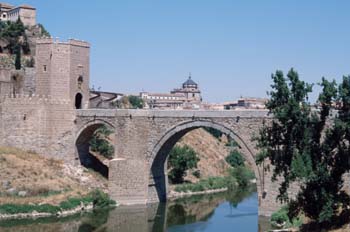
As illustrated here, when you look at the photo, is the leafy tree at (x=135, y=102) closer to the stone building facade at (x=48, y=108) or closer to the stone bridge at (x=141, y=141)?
the stone building facade at (x=48, y=108)

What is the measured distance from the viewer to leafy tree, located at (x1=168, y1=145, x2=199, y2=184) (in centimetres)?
4188

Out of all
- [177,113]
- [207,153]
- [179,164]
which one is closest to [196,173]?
[179,164]

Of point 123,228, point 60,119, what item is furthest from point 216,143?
point 123,228

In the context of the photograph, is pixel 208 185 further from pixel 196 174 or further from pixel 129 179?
pixel 129 179

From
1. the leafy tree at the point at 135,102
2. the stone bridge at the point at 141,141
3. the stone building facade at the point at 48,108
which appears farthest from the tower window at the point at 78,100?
the leafy tree at the point at 135,102

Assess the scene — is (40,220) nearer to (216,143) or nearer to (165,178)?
(165,178)

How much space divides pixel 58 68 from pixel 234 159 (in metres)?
21.3

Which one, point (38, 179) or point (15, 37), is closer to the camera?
point (38, 179)

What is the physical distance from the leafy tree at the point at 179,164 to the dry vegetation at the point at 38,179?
21.9ft

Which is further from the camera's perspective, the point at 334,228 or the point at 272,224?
the point at 272,224

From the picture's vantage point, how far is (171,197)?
38.4m

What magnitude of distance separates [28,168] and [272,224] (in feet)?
47.8

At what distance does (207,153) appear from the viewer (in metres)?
49.8

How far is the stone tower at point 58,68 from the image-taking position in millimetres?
36000
